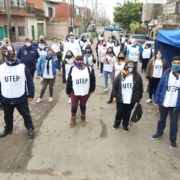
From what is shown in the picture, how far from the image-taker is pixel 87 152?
5.09 meters

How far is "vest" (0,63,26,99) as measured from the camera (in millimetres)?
5176

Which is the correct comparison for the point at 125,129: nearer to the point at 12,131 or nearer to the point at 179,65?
the point at 179,65

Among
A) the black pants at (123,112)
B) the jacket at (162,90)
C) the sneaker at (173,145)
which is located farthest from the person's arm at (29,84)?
the sneaker at (173,145)

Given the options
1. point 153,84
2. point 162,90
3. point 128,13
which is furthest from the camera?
point 128,13

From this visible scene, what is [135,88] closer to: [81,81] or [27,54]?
[81,81]

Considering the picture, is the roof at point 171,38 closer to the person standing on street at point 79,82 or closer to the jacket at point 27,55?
the person standing on street at point 79,82

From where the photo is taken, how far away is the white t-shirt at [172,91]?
17.0 ft

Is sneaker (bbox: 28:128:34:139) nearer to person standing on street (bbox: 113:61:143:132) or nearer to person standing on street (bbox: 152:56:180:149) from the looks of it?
person standing on street (bbox: 113:61:143:132)

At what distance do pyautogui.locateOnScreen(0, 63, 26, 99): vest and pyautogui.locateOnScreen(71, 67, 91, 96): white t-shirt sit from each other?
3.88ft

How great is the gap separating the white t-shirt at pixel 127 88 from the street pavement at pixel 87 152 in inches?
32.8

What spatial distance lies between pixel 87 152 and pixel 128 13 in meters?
45.9

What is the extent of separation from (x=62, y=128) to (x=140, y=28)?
38.6 metres

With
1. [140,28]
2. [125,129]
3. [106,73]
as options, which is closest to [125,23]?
[140,28]

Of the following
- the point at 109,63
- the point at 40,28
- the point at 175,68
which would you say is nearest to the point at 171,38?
the point at 109,63
